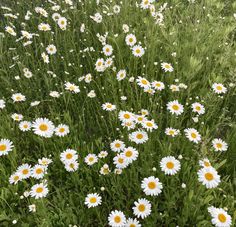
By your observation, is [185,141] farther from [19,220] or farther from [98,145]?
[19,220]

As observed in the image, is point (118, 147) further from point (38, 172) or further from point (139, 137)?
point (38, 172)

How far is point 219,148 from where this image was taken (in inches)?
83.4

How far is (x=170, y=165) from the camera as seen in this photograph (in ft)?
6.26

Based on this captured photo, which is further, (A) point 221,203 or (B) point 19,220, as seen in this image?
(B) point 19,220

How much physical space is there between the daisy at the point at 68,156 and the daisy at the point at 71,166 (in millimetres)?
27

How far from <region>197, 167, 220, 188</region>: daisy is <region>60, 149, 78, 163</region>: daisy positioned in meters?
0.81

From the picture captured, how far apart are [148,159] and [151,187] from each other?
35 centimetres

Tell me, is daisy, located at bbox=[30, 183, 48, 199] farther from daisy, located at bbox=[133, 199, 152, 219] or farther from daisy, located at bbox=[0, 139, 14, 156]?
daisy, located at bbox=[133, 199, 152, 219]

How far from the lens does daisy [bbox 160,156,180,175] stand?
187 cm

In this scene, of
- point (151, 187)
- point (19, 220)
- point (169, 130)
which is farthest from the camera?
point (169, 130)

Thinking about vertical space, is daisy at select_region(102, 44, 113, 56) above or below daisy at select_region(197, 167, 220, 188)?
above

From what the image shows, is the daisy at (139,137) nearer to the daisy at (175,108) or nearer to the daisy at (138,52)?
the daisy at (175,108)

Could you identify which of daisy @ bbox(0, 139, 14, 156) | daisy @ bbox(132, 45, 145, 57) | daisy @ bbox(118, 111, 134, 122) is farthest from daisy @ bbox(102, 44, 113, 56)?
daisy @ bbox(0, 139, 14, 156)

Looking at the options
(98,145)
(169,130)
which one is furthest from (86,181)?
(169,130)
